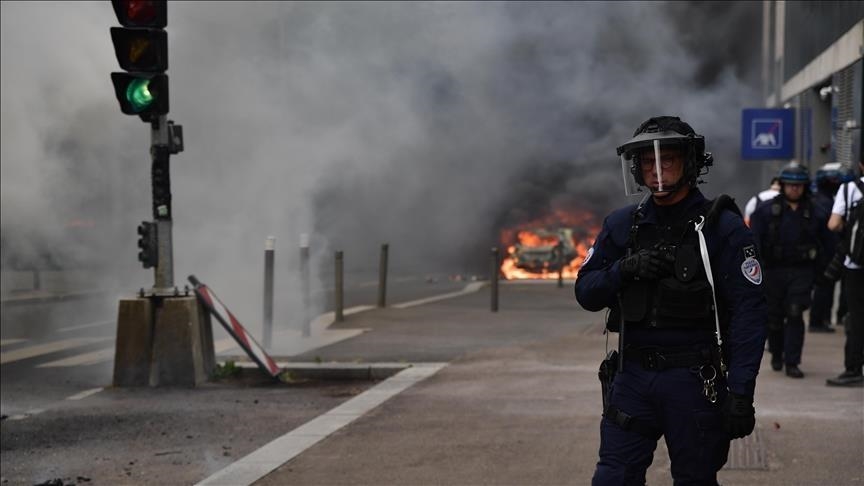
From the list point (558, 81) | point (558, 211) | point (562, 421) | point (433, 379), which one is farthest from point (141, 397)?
point (558, 211)

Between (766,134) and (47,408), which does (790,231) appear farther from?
(766,134)

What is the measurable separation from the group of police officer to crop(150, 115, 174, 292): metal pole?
6501mm

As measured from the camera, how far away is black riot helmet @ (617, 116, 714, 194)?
4805 millimetres

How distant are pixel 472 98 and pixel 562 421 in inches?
553

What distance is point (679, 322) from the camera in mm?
4723

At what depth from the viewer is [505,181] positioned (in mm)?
27531

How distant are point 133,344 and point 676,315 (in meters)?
6.89

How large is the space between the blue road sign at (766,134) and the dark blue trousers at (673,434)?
20.3 m

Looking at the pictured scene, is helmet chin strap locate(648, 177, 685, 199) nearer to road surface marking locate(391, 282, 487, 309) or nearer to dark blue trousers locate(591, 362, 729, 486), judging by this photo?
dark blue trousers locate(591, 362, 729, 486)

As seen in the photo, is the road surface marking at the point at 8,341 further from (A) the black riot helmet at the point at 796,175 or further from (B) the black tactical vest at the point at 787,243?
(A) the black riot helmet at the point at 796,175

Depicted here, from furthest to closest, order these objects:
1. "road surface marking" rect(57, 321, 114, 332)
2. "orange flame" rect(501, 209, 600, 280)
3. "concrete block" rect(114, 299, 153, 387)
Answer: "orange flame" rect(501, 209, 600, 280) < "road surface marking" rect(57, 321, 114, 332) < "concrete block" rect(114, 299, 153, 387)

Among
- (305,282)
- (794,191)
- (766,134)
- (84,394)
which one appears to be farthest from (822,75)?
(84,394)

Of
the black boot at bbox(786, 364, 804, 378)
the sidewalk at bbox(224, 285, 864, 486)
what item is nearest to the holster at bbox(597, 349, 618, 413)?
the sidewalk at bbox(224, 285, 864, 486)

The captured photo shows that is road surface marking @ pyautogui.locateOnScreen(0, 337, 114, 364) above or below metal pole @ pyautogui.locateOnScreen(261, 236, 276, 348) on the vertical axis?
below
